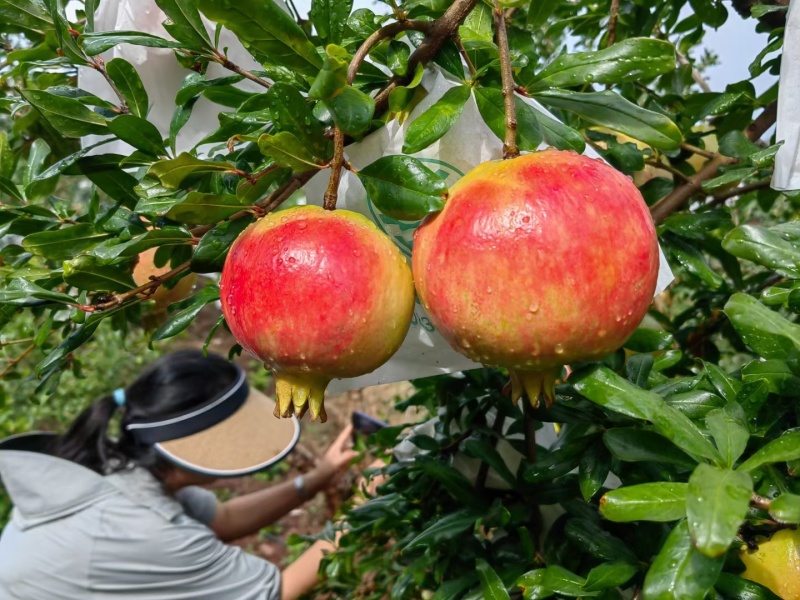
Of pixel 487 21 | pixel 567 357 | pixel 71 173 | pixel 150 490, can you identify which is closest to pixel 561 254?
pixel 567 357

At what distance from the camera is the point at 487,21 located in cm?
73

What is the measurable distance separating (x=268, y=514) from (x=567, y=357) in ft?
7.19

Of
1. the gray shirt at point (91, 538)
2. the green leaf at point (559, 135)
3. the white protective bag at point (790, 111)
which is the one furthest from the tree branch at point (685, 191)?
the gray shirt at point (91, 538)

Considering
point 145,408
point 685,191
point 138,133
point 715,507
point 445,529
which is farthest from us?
point 145,408

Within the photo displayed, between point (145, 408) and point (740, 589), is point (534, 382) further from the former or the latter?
point (145, 408)

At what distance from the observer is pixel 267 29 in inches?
20.5

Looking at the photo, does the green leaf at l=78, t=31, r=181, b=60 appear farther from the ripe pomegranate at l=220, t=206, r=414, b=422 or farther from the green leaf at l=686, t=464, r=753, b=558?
the green leaf at l=686, t=464, r=753, b=558

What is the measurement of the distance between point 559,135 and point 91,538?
1.71 m

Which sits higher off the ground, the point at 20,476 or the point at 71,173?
the point at 71,173

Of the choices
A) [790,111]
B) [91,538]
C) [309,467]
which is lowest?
[309,467]

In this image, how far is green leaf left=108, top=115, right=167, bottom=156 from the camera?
69 centimetres

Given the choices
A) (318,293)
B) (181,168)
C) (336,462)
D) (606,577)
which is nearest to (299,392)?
(318,293)

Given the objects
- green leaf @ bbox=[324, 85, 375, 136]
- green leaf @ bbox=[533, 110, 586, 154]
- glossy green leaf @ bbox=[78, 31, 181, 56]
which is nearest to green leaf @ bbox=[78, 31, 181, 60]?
glossy green leaf @ bbox=[78, 31, 181, 56]

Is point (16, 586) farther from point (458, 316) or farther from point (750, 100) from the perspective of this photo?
point (750, 100)
